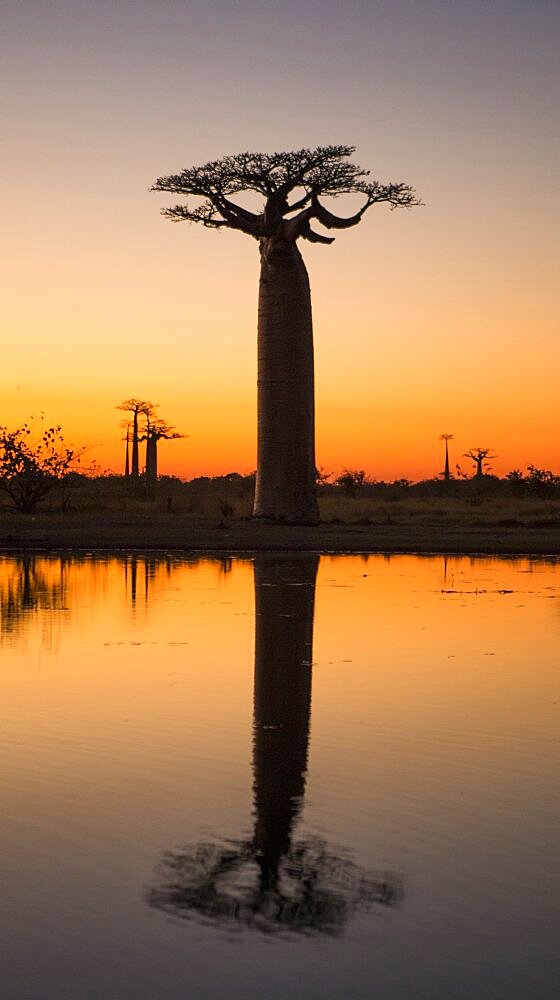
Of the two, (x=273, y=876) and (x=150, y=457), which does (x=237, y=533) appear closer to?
(x=273, y=876)

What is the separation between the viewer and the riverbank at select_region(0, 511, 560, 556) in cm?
2322

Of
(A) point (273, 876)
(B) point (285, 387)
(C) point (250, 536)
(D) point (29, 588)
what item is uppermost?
(B) point (285, 387)

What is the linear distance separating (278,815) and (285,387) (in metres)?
22.8

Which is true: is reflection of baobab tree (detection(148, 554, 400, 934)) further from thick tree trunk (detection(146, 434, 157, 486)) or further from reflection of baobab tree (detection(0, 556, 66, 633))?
thick tree trunk (detection(146, 434, 157, 486))

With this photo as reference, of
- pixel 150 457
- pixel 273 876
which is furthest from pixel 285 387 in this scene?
pixel 150 457

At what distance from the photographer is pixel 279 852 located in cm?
439

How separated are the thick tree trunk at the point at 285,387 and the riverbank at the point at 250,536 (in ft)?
2.15

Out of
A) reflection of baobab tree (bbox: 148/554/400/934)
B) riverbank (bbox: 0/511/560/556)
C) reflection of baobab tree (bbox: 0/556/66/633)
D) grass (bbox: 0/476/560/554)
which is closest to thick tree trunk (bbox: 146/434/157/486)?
Answer: grass (bbox: 0/476/560/554)

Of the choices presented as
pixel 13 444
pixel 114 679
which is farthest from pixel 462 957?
pixel 13 444

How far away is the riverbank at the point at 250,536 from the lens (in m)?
23.2

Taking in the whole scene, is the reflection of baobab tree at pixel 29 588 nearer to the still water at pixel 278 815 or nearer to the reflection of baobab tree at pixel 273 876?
the still water at pixel 278 815

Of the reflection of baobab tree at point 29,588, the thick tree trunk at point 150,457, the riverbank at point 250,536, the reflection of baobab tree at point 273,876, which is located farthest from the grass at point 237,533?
the thick tree trunk at point 150,457

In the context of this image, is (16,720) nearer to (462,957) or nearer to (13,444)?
(462,957)

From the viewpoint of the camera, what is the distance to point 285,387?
2744 centimetres
